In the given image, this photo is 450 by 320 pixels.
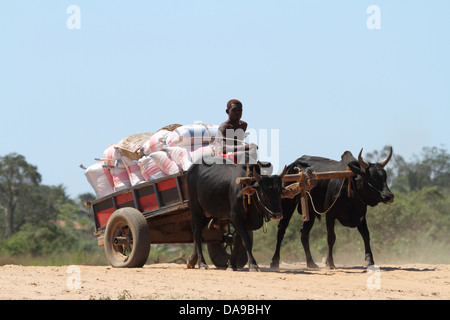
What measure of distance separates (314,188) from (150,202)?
2.82m

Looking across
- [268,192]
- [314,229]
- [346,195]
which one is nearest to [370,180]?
[346,195]

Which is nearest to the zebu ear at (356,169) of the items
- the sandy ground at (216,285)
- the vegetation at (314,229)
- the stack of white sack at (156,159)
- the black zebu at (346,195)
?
the black zebu at (346,195)

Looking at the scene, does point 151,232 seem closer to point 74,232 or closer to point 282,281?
point 282,281

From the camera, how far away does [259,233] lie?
2384cm

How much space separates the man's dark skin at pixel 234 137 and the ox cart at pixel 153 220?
723 mm

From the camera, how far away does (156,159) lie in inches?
478

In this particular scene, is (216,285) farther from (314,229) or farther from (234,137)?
(314,229)

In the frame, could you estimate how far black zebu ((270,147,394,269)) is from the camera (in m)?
12.0

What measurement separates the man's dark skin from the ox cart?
0.72 meters

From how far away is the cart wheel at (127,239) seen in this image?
11625 millimetres

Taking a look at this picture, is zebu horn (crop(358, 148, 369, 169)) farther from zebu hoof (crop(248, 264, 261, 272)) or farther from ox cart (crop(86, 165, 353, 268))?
zebu hoof (crop(248, 264, 261, 272))

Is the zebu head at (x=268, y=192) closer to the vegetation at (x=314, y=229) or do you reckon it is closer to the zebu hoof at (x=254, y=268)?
the zebu hoof at (x=254, y=268)

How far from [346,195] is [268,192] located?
2.23 metres
